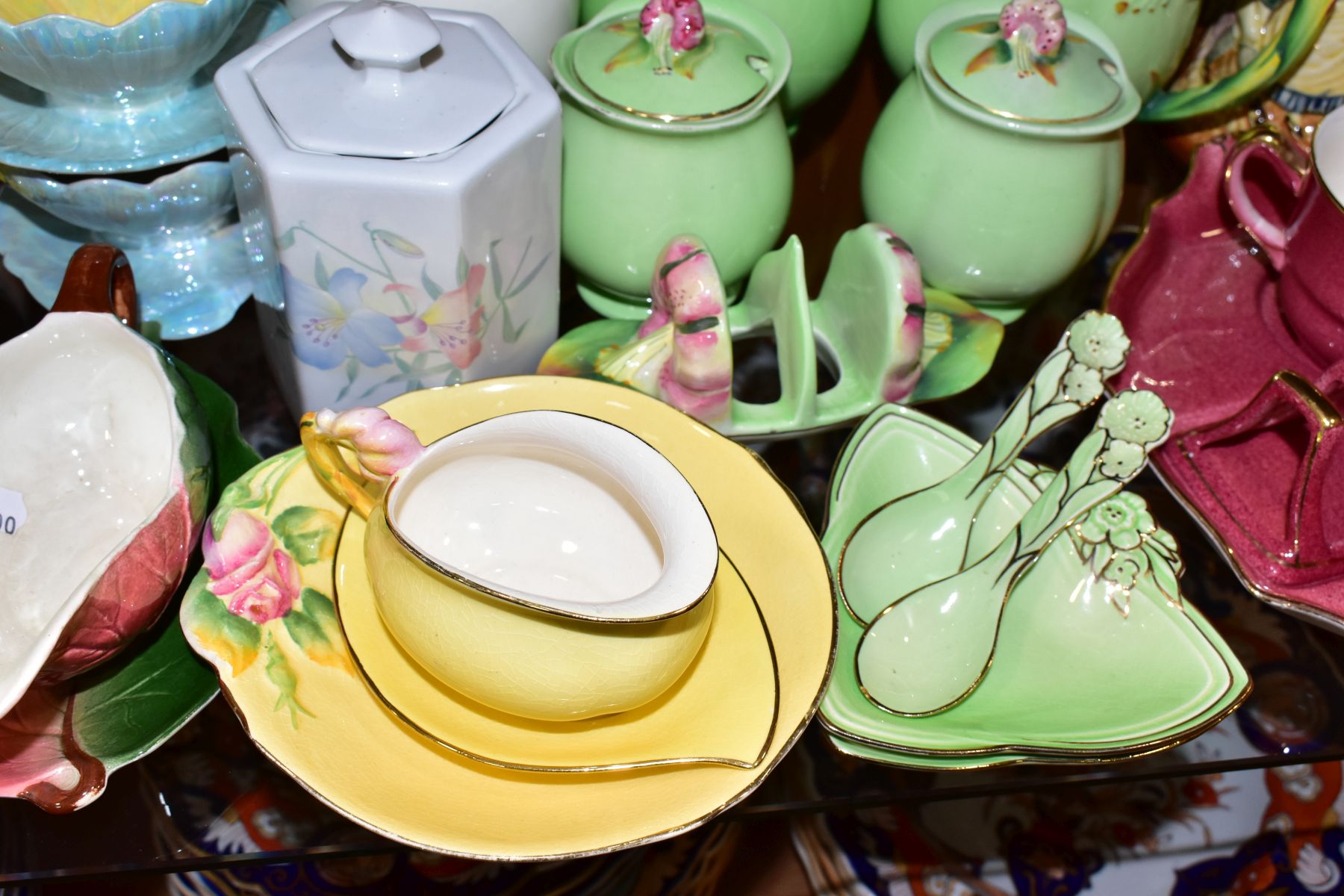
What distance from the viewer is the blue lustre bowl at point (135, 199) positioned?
0.53m

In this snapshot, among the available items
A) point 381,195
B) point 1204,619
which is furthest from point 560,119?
point 1204,619

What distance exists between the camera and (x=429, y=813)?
0.40m

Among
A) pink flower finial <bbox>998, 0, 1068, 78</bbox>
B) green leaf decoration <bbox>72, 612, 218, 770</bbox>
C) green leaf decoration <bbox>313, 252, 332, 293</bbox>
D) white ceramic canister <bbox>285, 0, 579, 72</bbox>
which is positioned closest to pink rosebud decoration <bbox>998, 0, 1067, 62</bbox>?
pink flower finial <bbox>998, 0, 1068, 78</bbox>

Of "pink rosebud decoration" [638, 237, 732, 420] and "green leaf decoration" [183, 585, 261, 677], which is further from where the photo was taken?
"pink rosebud decoration" [638, 237, 732, 420]

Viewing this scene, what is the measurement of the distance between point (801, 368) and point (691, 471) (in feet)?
0.31

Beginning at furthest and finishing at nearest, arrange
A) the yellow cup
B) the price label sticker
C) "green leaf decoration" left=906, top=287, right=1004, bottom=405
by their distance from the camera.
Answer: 1. "green leaf decoration" left=906, top=287, right=1004, bottom=405
2. the price label sticker
3. the yellow cup

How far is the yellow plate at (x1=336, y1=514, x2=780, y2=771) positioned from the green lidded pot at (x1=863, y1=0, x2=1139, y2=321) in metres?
0.25

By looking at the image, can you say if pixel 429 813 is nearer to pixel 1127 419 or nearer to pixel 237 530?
pixel 237 530

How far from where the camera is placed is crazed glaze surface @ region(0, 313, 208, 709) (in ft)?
1.49

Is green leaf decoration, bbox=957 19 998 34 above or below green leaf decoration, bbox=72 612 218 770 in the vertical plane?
above

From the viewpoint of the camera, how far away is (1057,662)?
0.50 metres

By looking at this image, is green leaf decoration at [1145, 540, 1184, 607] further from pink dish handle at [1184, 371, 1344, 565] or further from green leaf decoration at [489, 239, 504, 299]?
green leaf decoration at [489, 239, 504, 299]

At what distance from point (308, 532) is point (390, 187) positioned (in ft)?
0.47

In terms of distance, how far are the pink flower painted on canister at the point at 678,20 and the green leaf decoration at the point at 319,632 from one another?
0.97 ft
